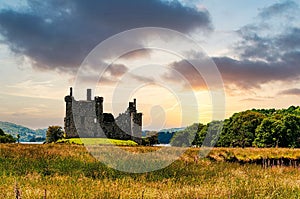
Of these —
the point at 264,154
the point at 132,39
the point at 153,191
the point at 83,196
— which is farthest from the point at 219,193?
the point at 264,154

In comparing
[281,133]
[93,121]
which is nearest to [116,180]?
[93,121]

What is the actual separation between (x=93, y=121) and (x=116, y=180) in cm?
5817

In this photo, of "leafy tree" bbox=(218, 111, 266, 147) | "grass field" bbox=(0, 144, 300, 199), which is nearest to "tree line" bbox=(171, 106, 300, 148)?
"leafy tree" bbox=(218, 111, 266, 147)

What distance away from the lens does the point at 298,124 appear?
84.2m

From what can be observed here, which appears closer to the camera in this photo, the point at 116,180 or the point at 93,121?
the point at 116,180

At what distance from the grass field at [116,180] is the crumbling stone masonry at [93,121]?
49.9 metres

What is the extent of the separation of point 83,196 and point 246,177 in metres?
7.44

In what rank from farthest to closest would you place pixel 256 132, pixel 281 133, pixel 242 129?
1. pixel 242 129
2. pixel 256 132
3. pixel 281 133

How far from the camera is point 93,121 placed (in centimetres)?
6919

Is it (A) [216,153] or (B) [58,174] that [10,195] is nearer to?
(B) [58,174]

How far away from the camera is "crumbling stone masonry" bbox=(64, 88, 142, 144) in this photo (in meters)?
67.8

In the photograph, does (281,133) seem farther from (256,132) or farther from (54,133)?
(54,133)

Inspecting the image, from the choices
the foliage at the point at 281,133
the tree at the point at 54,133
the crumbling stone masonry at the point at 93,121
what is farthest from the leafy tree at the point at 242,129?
the tree at the point at 54,133

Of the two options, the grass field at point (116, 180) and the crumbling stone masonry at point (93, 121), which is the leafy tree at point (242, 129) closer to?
the crumbling stone masonry at point (93, 121)
